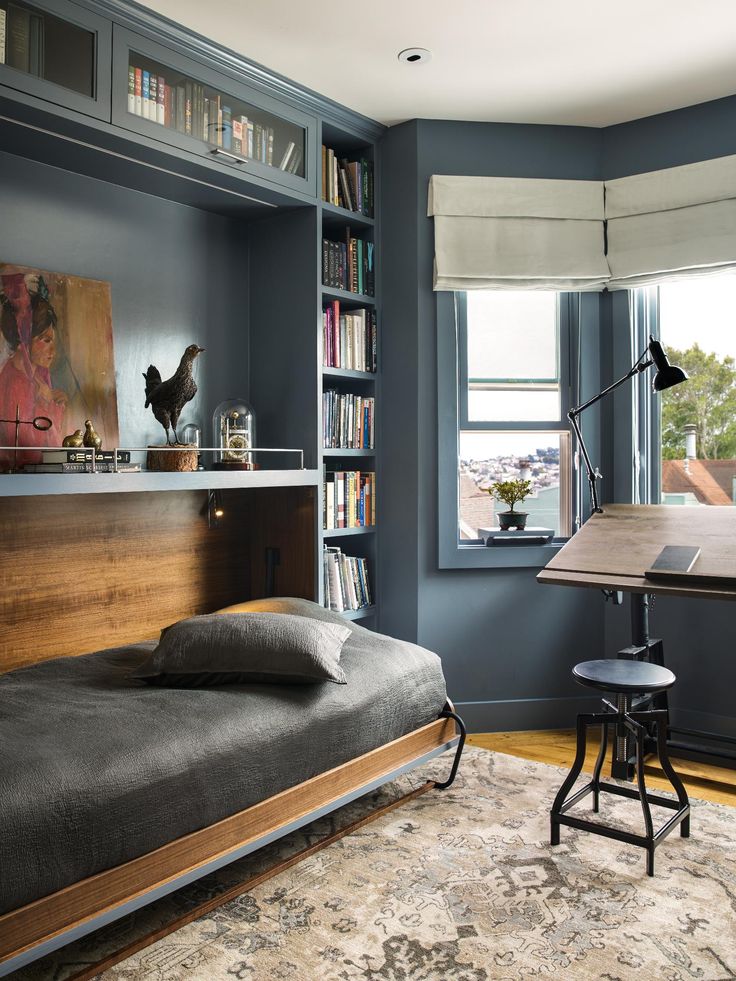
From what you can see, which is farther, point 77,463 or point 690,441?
point 690,441

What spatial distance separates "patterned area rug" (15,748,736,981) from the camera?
2.06 metres

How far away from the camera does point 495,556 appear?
12.8 feet

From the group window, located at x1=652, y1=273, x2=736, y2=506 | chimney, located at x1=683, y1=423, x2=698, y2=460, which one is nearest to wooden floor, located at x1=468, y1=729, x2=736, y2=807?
window, located at x1=652, y1=273, x2=736, y2=506

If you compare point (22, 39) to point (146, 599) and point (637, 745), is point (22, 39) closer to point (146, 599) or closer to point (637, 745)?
point (146, 599)

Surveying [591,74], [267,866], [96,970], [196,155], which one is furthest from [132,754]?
[591,74]

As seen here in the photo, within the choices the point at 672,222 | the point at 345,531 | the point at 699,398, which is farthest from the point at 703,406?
the point at 345,531

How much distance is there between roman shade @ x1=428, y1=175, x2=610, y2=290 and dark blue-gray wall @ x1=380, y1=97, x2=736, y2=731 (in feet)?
0.30

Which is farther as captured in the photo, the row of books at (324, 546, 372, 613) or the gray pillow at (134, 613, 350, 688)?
the row of books at (324, 546, 372, 613)

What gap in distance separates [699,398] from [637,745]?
5.85ft

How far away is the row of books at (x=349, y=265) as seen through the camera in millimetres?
3709

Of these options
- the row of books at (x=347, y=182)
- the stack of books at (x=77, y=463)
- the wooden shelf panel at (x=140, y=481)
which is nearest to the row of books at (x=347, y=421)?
the wooden shelf panel at (x=140, y=481)

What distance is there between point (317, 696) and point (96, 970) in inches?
35.9

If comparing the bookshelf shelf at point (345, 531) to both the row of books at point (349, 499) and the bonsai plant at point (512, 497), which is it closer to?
the row of books at point (349, 499)

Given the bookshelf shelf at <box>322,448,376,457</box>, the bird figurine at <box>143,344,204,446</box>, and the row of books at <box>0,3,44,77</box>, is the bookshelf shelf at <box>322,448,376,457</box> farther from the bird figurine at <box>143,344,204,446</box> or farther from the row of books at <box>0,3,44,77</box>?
the row of books at <box>0,3,44,77</box>
